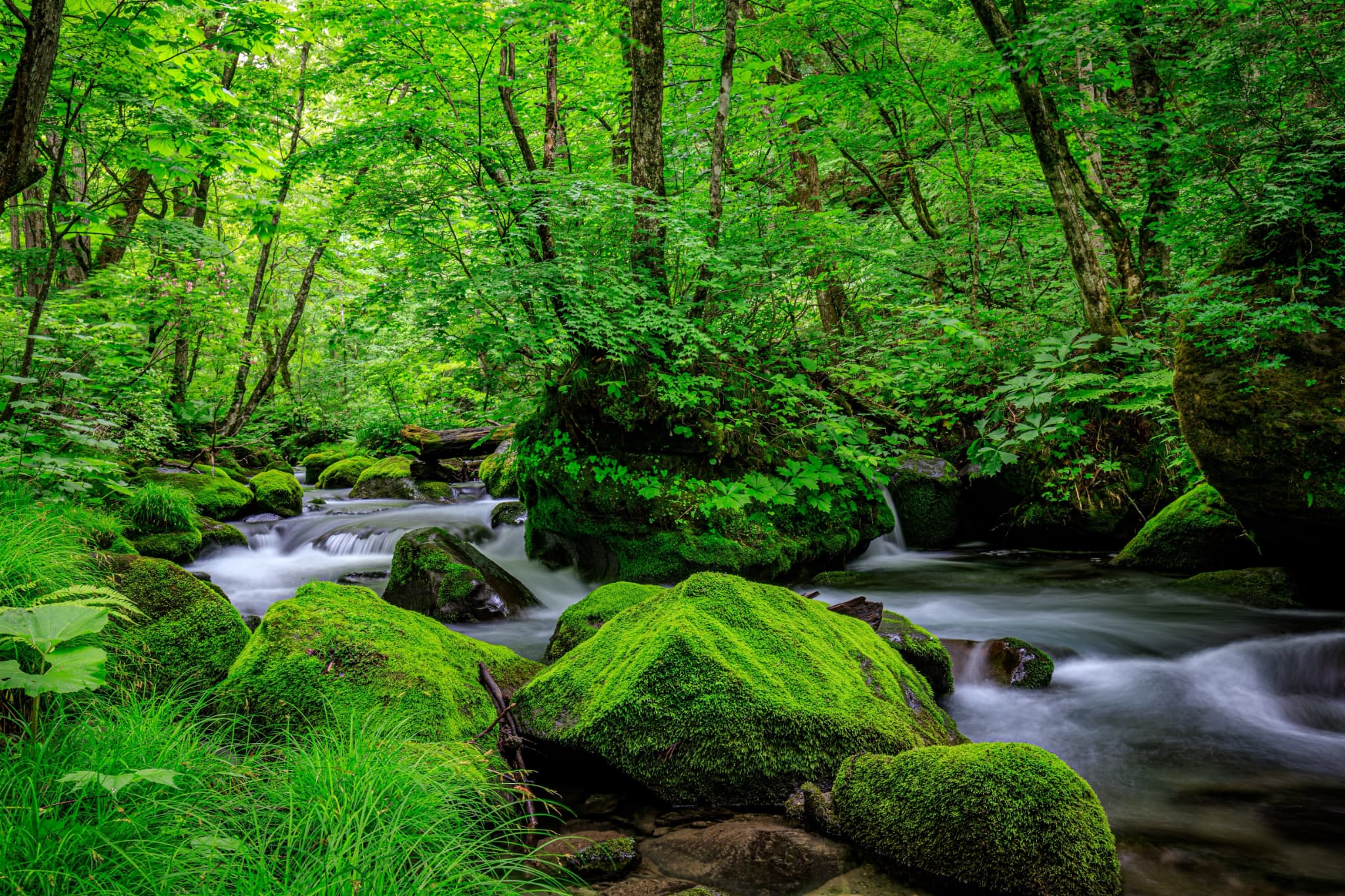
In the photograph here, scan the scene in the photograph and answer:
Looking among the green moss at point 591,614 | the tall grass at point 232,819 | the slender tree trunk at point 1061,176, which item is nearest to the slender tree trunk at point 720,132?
the slender tree trunk at point 1061,176

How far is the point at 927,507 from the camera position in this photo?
33.7ft

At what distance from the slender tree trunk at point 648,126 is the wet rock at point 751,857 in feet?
16.2

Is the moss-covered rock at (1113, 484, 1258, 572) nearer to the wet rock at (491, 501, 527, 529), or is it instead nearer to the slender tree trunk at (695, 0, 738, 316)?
the slender tree trunk at (695, 0, 738, 316)

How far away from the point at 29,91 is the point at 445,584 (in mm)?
4804

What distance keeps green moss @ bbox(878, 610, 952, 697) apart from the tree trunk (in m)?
5.08

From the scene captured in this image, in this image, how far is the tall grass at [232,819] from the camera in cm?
174

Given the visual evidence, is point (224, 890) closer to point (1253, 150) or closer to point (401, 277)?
point (401, 277)

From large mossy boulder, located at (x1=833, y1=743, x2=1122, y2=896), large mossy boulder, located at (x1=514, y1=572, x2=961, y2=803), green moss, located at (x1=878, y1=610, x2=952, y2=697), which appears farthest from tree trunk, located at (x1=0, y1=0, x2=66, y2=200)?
green moss, located at (x1=878, y1=610, x2=952, y2=697)

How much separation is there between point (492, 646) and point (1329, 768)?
509 centimetres

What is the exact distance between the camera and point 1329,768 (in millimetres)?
3885

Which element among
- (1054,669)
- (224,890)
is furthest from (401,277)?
(1054,669)

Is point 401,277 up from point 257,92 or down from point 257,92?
down

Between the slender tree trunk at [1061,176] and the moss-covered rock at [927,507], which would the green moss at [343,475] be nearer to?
the moss-covered rock at [927,507]

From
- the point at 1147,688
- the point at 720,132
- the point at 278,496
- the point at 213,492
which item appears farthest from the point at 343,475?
the point at 1147,688
